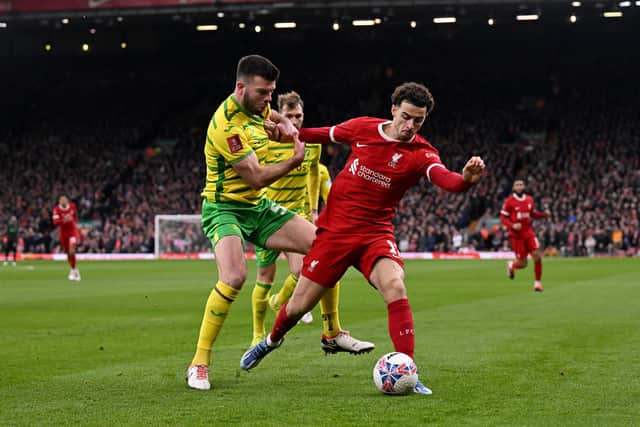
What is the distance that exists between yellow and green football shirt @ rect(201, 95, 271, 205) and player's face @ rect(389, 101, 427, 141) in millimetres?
1152

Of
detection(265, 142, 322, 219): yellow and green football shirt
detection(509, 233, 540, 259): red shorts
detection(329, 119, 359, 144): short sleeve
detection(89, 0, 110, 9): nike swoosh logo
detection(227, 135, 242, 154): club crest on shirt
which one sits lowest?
detection(509, 233, 540, 259): red shorts

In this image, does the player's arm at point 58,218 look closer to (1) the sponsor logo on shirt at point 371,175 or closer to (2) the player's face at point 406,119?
(1) the sponsor logo on shirt at point 371,175

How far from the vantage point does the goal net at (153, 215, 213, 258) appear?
4391 centimetres

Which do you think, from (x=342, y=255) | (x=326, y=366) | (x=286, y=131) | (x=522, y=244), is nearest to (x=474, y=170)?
(x=342, y=255)

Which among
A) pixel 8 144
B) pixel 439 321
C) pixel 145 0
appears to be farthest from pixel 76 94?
pixel 439 321

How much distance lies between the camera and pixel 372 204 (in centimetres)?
801

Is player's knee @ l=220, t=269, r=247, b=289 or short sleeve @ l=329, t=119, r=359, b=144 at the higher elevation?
short sleeve @ l=329, t=119, r=359, b=144

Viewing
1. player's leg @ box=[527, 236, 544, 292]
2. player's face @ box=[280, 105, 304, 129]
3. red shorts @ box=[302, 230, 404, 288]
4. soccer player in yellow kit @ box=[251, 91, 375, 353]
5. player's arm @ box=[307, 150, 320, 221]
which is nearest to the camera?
red shorts @ box=[302, 230, 404, 288]

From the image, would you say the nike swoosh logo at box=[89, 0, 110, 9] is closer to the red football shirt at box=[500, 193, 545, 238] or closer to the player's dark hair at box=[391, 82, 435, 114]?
the red football shirt at box=[500, 193, 545, 238]

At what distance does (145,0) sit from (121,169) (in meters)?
17.2

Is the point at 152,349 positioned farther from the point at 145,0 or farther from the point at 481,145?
the point at 481,145

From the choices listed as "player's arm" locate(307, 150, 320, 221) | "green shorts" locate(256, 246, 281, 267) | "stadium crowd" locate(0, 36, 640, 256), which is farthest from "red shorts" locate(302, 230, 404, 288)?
"stadium crowd" locate(0, 36, 640, 256)

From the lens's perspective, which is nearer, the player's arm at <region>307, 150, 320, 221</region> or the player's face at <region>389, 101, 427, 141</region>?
the player's face at <region>389, 101, 427, 141</region>

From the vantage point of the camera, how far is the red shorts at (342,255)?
7.90 metres
